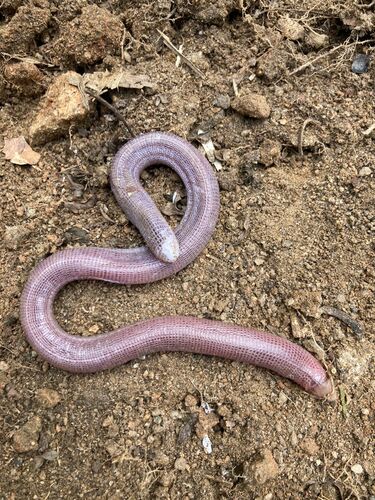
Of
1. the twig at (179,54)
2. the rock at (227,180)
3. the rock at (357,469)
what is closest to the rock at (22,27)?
the twig at (179,54)

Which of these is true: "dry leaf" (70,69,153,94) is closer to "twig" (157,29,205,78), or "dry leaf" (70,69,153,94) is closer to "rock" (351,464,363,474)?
"twig" (157,29,205,78)

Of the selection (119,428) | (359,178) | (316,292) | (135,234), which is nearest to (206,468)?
(119,428)

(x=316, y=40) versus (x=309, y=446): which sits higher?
(x=316, y=40)

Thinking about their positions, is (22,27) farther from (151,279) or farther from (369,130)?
(369,130)

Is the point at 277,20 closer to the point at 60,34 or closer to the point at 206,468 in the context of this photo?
the point at 60,34

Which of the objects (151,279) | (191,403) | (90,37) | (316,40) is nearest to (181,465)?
(191,403)

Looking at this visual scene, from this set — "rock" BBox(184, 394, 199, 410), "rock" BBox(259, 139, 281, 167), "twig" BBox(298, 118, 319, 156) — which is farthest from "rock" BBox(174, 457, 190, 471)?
"twig" BBox(298, 118, 319, 156)

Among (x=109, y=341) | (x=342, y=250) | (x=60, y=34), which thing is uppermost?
(x=60, y=34)
